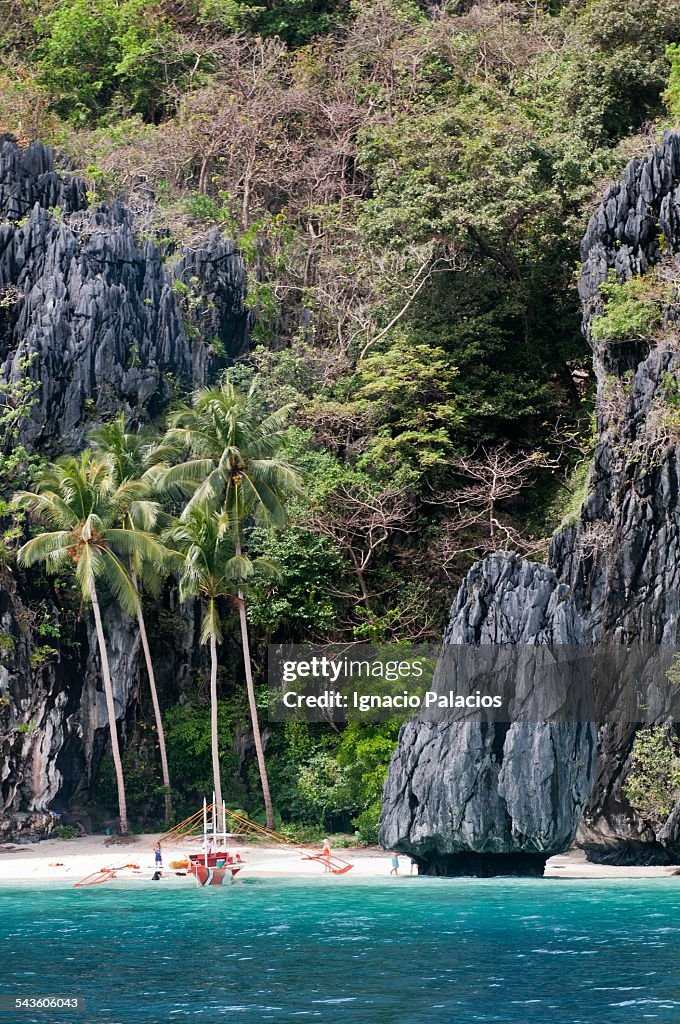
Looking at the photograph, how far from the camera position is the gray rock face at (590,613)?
29.8 metres

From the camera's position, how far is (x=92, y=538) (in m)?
34.8

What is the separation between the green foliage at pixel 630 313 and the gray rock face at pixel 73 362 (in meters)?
12.4

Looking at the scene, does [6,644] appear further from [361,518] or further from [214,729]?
[361,518]

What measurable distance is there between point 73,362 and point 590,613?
15977 mm

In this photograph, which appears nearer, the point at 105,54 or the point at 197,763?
the point at 197,763

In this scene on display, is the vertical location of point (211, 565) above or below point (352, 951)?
above

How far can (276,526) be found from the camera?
119 ft

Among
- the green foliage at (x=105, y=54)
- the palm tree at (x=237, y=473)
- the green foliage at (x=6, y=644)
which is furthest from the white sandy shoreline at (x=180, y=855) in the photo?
the green foliage at (x=105, y=54)

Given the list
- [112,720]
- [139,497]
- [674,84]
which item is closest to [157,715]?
[112,720]

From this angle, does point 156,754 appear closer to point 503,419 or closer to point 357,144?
point 503,419

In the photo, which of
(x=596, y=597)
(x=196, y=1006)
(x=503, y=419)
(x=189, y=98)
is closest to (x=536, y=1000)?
(x=196, y=1006)

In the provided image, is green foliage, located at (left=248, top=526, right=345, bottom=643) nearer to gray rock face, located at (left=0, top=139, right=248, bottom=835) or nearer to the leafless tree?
the leafless tree

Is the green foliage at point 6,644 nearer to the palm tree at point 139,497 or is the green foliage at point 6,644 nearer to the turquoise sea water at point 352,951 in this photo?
the palm tree at point 139,497

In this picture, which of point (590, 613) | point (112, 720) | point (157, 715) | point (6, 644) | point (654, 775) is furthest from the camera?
point (157, 715)
